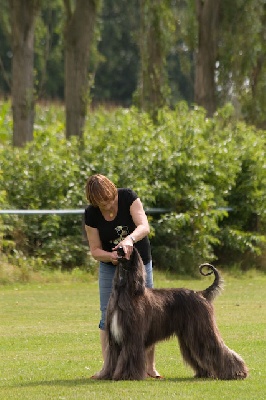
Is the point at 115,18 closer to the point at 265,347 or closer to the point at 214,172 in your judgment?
the point at 214,172

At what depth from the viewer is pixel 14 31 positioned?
78.1ft

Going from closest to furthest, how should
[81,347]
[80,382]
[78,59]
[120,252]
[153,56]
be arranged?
[120,252]
[80,382]
[81,347]
[78,59]
[153,56]

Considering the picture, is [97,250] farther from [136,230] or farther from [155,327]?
[155,327]

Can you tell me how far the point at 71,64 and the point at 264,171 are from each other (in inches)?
210

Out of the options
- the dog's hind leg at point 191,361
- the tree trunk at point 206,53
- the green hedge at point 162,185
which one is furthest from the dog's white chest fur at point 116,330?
the tree trunk at point 206,53

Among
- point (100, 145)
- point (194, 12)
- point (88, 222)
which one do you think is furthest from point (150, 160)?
point (88, 222)

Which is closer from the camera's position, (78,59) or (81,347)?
(81,347)

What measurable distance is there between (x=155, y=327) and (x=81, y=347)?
2.83 meters

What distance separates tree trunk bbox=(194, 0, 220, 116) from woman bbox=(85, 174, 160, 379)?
1877 centimetres

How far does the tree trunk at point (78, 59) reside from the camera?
2392 cm

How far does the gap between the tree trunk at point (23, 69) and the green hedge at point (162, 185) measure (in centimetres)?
118

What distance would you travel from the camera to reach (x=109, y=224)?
29.9 feet

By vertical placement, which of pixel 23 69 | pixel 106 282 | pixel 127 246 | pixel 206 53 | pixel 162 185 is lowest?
pixel 162 185

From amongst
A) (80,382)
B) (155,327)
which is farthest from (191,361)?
(80,382)
